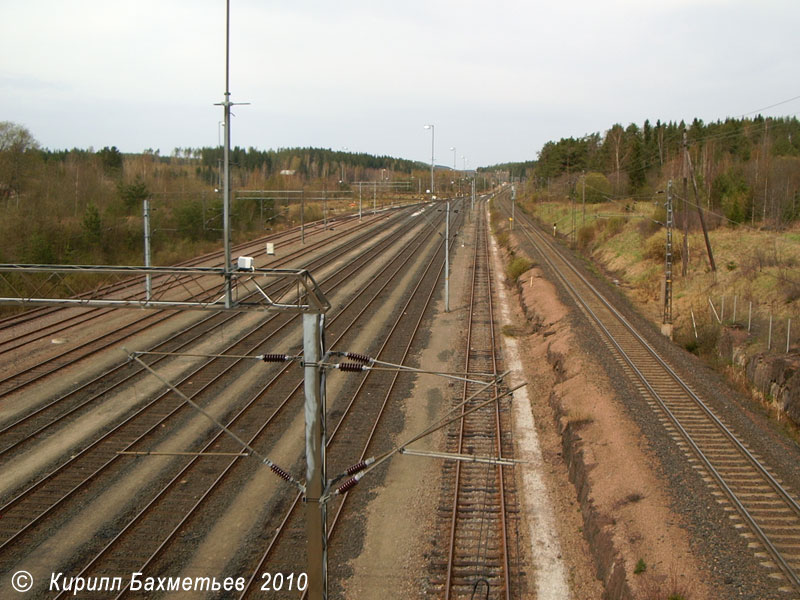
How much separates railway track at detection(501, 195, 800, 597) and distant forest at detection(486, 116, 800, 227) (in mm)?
23146

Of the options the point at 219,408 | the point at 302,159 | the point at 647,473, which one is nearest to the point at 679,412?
the point at 647,473

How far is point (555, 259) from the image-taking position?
42469 millimetres

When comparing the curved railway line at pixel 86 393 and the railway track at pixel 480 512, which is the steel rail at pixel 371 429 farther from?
the curved railway line at pixel 86 393

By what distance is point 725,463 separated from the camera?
1236cm

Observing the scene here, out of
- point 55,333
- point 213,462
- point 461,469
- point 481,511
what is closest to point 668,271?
point 461,469

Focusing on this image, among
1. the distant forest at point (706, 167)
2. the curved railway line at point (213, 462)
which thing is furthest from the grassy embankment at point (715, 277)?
the curved railway line at point (213, 462)

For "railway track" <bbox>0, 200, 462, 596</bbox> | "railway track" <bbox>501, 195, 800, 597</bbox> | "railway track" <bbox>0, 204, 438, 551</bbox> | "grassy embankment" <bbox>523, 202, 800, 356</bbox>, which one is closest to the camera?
"railway track" <bbox>501, 195, 800, 597</bbox>

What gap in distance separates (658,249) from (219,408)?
2909cm

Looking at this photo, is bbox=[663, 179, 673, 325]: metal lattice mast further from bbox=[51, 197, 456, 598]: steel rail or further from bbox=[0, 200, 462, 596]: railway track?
bbox=[0, 200, 462, 596]: railway track

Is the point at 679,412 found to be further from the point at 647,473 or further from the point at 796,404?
the point at 647,473

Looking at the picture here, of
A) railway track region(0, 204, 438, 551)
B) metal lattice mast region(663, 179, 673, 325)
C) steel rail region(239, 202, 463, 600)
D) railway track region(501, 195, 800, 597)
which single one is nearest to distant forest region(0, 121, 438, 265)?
steel rail region(239, 202, 463, 600)

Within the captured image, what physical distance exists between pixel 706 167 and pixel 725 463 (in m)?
61.8

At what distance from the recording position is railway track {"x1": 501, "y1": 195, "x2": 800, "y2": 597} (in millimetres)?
9359

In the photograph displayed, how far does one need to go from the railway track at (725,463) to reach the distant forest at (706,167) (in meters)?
23.1
